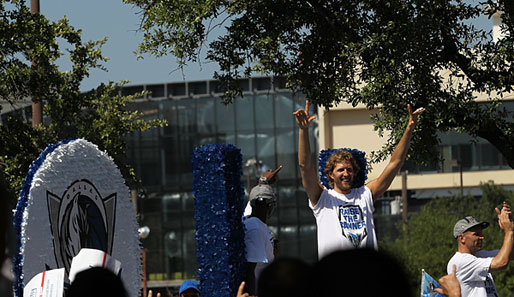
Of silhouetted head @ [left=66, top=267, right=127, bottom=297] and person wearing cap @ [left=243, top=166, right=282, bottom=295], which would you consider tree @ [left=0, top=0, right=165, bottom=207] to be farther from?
silhouetted head @ [left=66, top=267, right=127, bottom=297]

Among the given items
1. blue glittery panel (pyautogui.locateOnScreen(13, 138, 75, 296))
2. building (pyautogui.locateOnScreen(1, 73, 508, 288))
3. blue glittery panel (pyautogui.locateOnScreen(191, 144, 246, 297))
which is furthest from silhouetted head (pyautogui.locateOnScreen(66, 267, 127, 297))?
building (pyautogui.locateOnScreen(1, 73, 508, 288))

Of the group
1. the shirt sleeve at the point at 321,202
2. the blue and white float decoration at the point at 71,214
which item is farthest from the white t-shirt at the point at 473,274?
the blue and white float decoration at the point at 71,214

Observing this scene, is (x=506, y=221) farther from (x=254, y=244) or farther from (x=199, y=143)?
(x=199, y=143)

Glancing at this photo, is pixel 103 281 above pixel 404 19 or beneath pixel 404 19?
beneath

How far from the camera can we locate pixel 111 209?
7309 millimetres

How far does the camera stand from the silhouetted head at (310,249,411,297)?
263 centimetres

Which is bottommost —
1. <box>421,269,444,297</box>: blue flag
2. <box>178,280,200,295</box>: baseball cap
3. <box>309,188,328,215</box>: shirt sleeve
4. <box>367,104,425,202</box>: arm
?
<box>178,280,200,295</box>: baseball cap

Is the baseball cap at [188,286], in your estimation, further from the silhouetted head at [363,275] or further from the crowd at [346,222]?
the silhouetted head at [363,275]

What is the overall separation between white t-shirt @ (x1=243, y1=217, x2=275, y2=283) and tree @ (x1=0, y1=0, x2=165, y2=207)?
26.7ft

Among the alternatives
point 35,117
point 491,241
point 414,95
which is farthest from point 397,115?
point 491,241

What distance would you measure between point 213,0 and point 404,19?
218cm

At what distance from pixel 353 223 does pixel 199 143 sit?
54.8 meters

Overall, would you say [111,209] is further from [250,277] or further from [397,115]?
[397,115]

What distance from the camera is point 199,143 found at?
6225cm
